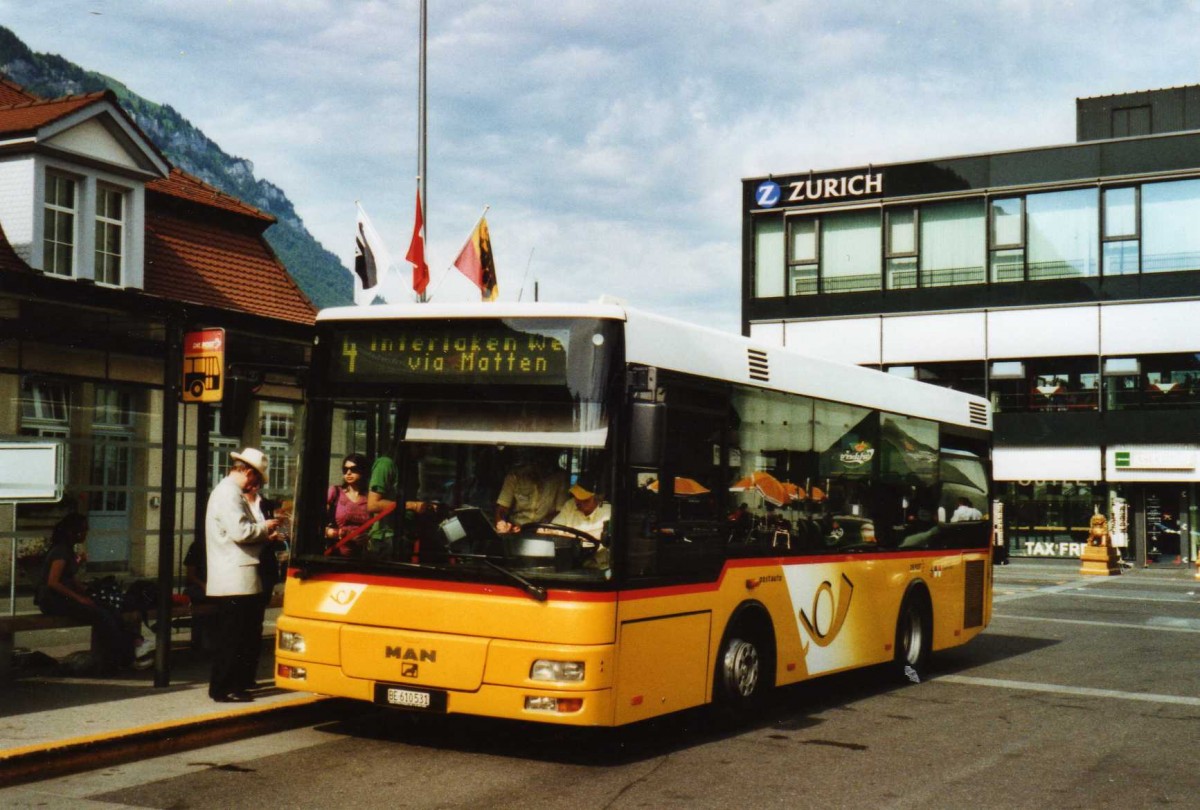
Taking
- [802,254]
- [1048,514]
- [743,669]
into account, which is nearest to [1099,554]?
[1048,514]

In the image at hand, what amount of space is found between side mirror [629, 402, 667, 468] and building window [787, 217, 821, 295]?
37853mm

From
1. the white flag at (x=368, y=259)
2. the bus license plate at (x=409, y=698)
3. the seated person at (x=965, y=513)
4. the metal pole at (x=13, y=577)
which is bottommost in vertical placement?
the bus license plate at (x=409, y=698)

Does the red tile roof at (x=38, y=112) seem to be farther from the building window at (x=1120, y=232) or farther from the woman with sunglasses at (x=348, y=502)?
the building window at (x=1120, y=232)

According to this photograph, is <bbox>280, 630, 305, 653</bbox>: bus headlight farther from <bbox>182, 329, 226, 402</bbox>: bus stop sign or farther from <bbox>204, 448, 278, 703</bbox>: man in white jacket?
A: <bbox>182, 329, 226, 402</bbox>: bus stop sign

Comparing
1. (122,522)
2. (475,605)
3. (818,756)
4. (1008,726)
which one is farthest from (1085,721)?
(122,522)

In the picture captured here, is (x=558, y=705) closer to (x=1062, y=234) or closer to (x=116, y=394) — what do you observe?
(x=116, y=394)

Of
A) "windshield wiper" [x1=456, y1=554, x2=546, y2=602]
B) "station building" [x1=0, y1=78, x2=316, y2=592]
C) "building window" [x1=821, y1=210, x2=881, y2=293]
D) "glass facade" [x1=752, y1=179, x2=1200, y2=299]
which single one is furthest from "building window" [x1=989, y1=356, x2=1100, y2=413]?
"windshield wiper" [x1=456, y1=554, x2=546, y2=602]

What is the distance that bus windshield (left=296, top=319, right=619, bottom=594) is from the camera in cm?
779

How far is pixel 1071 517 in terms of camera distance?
40.3 meters

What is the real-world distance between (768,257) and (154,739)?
1531 inches

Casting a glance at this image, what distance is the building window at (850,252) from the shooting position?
43625 mm

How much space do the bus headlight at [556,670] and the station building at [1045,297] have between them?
35.0 meters

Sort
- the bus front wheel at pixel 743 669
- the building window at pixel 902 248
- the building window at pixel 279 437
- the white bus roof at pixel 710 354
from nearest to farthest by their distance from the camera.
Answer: the white bus roof at pixel 710 354 < the bus front wheel at pixel 743 669 < the building window at pixel 279 437 < the building window at pixel 902 248

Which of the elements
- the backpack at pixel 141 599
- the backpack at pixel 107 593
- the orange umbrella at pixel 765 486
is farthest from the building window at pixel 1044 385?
the backpack at pixel 107 593
